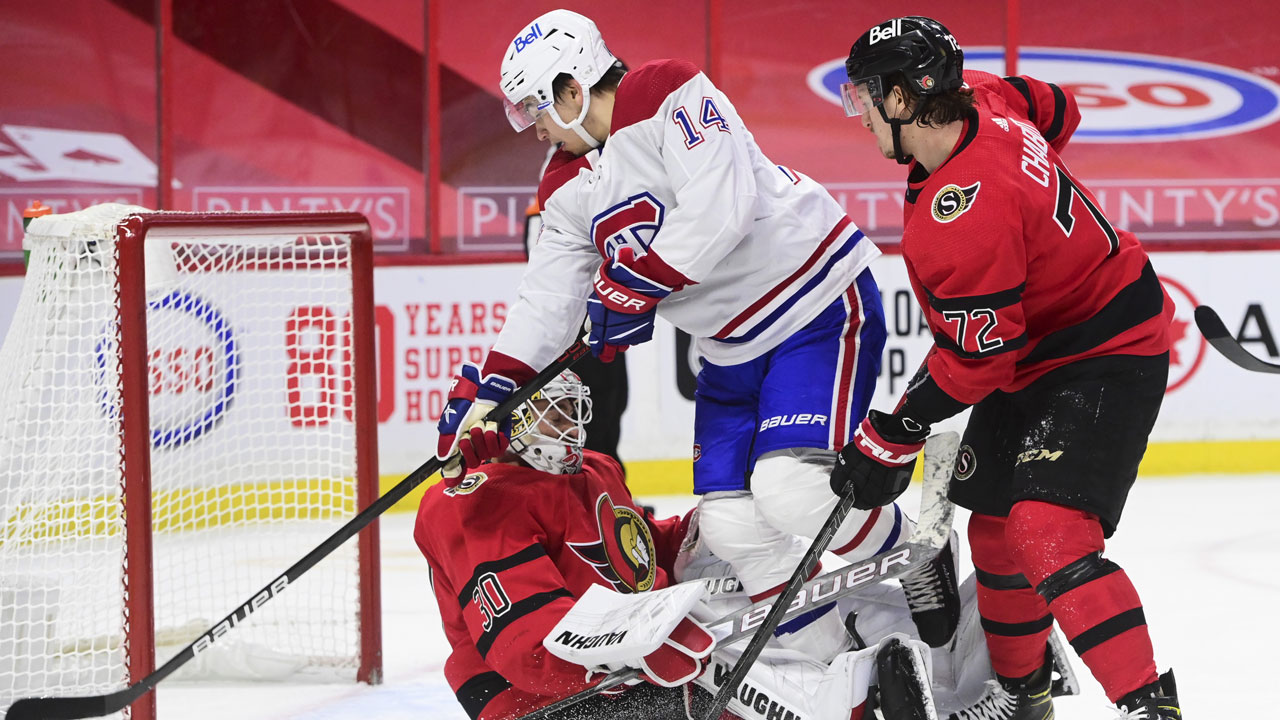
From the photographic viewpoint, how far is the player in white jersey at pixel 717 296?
2150mm

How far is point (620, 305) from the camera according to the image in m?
2.22

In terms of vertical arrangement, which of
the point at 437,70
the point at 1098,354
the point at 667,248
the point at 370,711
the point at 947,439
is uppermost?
the point at 437,70

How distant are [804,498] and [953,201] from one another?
542 millimetres

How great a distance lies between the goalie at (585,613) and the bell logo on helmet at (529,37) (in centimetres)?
55

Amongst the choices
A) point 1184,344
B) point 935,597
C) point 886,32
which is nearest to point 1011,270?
point 886,32

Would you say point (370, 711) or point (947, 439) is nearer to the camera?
point (947, 439)

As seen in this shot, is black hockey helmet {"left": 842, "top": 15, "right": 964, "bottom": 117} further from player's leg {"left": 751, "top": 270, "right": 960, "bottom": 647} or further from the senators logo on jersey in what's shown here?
the senators logo on jersey

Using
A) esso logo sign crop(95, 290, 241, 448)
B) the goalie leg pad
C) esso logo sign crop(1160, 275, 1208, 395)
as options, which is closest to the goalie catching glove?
the goalie leg pad

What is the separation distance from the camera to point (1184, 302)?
199 inches

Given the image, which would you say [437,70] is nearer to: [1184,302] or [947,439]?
[1184,302]

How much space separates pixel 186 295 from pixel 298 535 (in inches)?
28.3

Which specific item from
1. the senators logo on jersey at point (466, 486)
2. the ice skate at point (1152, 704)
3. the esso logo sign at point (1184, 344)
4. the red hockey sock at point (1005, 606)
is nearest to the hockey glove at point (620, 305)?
the senators logo on jersey at point (466, 486)

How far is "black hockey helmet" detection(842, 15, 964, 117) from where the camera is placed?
1.85 m

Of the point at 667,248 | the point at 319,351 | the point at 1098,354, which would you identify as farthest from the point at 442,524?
the point at 319,351
